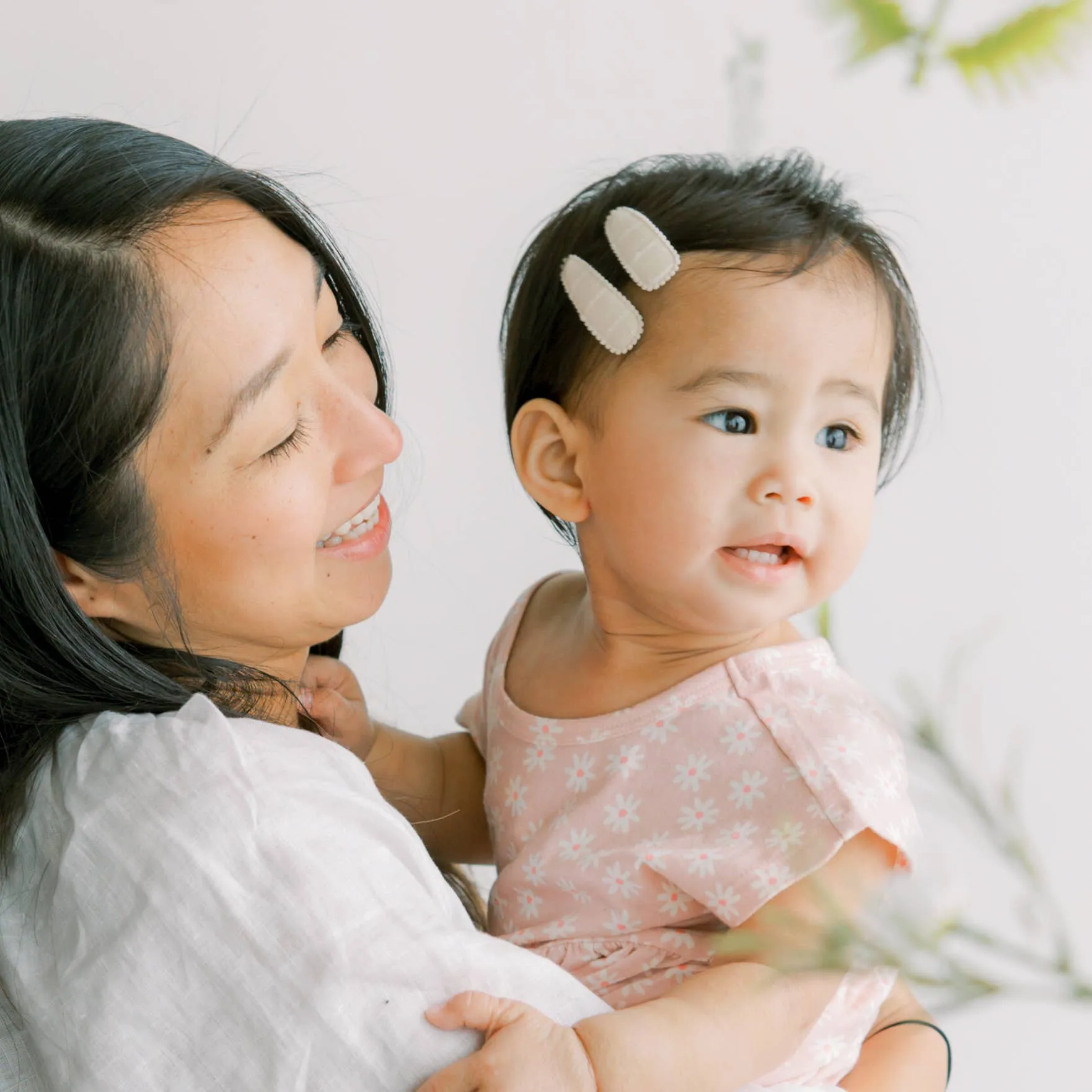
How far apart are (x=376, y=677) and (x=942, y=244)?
1192 millimetres

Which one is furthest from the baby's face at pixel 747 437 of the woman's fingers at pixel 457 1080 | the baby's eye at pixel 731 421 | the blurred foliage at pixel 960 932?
the blurred foliage at pixel 960 932

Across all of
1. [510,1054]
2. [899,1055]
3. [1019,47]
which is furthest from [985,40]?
[899,1055]

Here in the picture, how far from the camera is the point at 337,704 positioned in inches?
52.0

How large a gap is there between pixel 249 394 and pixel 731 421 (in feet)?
1.27

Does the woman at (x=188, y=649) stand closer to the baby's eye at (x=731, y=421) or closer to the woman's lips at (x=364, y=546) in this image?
the woman's lips at (x=364, y=546)

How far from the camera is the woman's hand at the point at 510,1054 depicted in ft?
2.58

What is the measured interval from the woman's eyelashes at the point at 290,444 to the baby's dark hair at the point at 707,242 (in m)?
0.25

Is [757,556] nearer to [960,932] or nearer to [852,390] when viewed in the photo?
[852,390]

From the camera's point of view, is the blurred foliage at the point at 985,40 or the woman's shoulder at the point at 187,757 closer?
the blurred foliage at the point at 985,40

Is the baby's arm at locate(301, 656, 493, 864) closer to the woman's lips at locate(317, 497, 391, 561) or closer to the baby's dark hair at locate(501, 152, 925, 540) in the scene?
the woman's lips at locate(317, 497, 391, 561)

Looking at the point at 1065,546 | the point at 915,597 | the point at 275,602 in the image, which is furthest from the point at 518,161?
the point at 1065,546

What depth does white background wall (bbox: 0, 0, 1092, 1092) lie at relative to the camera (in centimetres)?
62

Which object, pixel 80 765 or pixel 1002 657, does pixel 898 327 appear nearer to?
pixel 1002 657

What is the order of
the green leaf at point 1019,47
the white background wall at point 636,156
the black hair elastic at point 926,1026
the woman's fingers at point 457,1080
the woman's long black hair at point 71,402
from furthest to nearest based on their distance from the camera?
the black hair elastic at point 926,1026 → the woman's long black hair at point 71,402 → the woman's fingers at point 457,1080 → the white background wall at point 636,156 → the green leaf at point 1019,47
